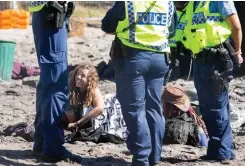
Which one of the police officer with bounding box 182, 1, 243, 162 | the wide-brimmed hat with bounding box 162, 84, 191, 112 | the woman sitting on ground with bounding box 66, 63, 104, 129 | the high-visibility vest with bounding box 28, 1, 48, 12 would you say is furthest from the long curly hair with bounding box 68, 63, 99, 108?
the high-visibility vest with bounding box 28, 1, 48, 12

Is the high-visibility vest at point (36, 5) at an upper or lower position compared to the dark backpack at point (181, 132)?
upper

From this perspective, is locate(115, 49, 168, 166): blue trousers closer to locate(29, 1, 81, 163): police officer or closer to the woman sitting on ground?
locate(29, 1, 81, 163): police officer

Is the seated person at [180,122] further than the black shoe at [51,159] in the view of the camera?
Yes

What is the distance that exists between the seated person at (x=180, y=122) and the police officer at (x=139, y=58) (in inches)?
51.9

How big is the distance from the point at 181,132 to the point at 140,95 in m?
1.55

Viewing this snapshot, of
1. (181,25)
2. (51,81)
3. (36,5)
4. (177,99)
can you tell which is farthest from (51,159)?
(177,99)

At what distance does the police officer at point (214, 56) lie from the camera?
6512 millimetres

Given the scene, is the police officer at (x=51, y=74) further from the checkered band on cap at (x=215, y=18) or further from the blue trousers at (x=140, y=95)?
the checkered band on cap at (x=215, y=18)

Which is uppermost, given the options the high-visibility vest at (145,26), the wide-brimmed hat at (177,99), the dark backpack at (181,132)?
the high-visibility vest at (145,26)

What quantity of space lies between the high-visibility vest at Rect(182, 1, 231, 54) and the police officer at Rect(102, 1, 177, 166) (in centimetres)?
41

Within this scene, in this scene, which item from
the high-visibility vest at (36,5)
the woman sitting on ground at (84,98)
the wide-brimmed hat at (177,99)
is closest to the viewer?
the high-visibility vest at (36,5)

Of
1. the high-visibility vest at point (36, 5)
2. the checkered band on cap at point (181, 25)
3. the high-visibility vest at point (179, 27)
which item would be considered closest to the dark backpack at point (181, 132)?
the high-visibility vest at point (179, 27)

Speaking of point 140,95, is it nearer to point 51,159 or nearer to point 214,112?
point 214,112

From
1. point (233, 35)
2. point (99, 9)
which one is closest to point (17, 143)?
point (233, 35)
